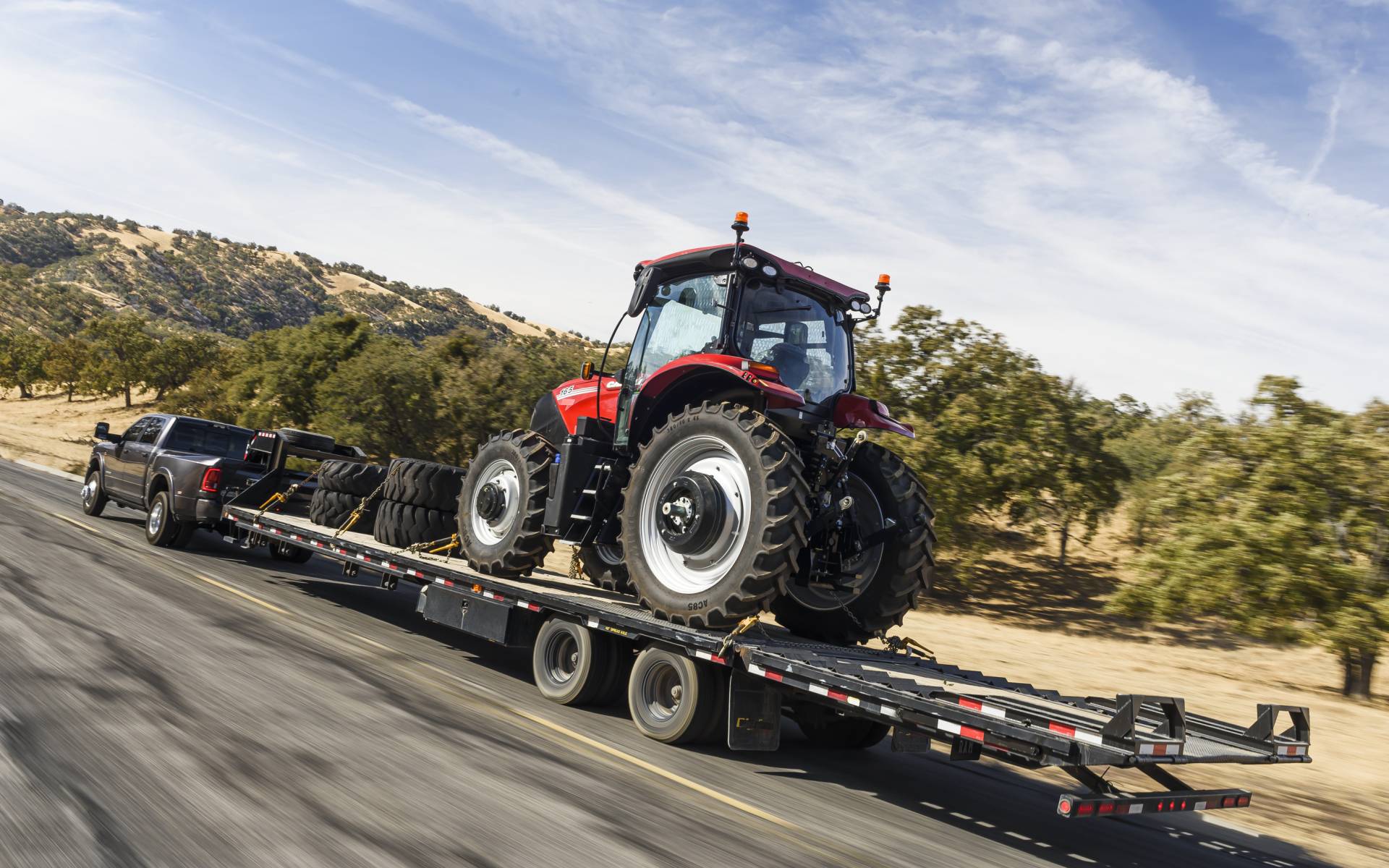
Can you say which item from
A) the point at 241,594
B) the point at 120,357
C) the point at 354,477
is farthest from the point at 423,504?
the point at 120,357

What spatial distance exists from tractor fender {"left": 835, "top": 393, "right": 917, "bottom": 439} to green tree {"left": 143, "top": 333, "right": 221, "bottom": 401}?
55274 mm

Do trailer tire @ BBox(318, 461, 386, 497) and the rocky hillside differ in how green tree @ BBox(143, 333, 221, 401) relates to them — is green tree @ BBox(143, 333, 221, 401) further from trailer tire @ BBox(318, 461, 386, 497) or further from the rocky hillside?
trailer tire @ BBox(318, 461, 386, 497)

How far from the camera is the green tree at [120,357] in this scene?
56062 millimetres

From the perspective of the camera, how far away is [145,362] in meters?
56.1

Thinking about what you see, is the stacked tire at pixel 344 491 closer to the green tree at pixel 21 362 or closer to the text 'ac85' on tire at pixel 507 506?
the text 'ac85' on tire at pixel 507 506

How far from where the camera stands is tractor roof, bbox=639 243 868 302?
783cm

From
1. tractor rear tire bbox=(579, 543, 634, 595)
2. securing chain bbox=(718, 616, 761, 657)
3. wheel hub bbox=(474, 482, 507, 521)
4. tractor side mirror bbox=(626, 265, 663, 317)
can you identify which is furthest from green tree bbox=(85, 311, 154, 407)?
securing chain bbox=(718, 616, 761, 657)

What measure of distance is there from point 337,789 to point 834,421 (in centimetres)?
472

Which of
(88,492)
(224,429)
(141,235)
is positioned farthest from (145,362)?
(141,235)

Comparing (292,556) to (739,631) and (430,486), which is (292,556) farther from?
(739,631)

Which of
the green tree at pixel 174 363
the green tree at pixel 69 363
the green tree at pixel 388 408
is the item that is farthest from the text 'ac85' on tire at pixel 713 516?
the green tree at pixel 69 363

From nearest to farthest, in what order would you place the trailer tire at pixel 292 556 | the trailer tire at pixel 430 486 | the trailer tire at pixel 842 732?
1. the trailer tire at pixel 842 732
2. the trailer tire at pixel 430 486
3. the trailer tire at pixel 292 556

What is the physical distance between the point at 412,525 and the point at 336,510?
72.1 inches

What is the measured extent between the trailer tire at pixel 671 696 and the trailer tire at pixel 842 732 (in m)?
1.04
